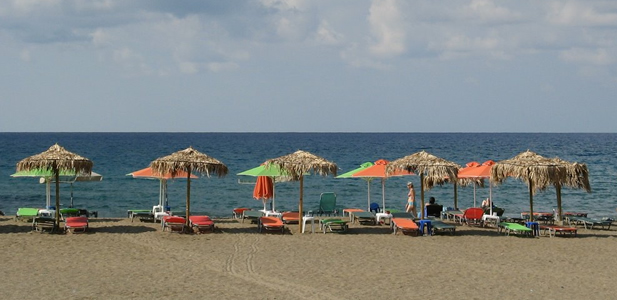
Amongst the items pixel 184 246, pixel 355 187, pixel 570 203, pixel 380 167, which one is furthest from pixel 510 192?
pixel 184 246

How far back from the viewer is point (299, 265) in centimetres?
1248

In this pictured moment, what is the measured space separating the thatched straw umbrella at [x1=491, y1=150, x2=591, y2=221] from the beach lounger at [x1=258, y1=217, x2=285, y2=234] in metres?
5.97

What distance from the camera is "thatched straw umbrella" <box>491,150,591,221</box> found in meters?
16.4

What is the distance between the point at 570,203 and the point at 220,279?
70.8ft

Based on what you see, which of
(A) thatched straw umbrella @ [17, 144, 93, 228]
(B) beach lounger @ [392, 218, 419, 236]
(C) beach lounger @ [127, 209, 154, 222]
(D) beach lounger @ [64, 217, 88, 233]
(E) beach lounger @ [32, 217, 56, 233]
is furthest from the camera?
(C) beach lounger @ [127, 209, 154, 222]

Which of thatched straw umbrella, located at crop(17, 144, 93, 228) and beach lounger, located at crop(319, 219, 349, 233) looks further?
beach lounger, located at crop(319, 219, 349, 233)

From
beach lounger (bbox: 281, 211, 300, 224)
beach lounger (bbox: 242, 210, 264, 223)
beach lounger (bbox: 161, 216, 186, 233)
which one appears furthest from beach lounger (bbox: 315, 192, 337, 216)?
beach lounger (bbox: 161, 216, 186, 233)

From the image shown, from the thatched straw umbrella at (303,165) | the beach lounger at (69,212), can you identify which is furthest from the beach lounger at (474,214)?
the beach lounger at (69,212)

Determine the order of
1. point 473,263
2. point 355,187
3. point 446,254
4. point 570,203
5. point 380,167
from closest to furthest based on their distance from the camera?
point 473,263 < point 446,254 < point 380,167 < point 570,203 < point 355,187

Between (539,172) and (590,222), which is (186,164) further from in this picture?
(590,222)

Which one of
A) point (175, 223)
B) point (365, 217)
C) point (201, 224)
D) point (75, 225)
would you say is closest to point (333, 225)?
point (365, 217)

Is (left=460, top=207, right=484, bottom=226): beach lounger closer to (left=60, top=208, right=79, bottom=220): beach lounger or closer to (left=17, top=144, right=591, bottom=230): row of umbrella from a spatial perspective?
(left=17, top=144, right=591, bottom=230): row of umbrella

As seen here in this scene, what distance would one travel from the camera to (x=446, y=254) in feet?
45.7

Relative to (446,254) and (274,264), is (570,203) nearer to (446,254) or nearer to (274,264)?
→ (446,254)
